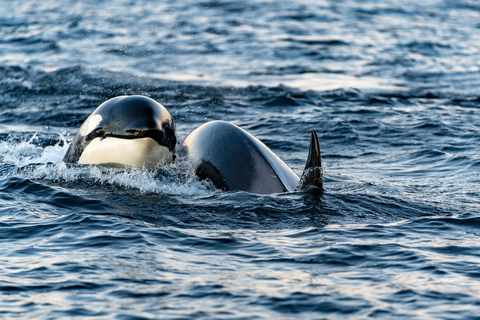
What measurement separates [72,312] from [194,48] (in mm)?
23773

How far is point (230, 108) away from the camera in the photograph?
64.7ft

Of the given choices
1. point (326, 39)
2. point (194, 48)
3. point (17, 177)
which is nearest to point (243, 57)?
point (194, 48)

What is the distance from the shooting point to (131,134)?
9.90 metres

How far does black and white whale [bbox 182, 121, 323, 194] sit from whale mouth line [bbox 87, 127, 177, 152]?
322 millimetres

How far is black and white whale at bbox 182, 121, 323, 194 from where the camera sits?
9383 mm

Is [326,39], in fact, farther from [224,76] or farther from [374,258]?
[374,258]

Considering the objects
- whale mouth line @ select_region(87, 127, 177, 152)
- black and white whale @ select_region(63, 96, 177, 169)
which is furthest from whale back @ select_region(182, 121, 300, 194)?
Result: black and white whale @ select_region(63, 96, 177, 169)

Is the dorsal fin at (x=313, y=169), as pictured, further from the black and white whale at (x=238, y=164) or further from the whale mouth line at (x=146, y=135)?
the whale mouth line at (x=146, y=135)

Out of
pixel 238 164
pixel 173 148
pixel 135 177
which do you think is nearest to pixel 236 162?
pixel 238 164

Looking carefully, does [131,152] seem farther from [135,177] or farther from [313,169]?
[313,169]

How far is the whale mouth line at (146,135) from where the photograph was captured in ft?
32.4

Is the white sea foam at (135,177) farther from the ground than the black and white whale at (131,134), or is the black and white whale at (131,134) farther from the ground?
the black and white whale at (131,134)

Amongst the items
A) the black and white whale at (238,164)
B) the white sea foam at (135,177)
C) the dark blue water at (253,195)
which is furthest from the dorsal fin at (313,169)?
the white sea foam at (135,177)

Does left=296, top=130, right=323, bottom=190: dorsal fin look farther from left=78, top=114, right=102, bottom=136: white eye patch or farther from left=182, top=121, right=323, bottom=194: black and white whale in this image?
left=78, top=114, right=102, bottom=136: white eye patch
